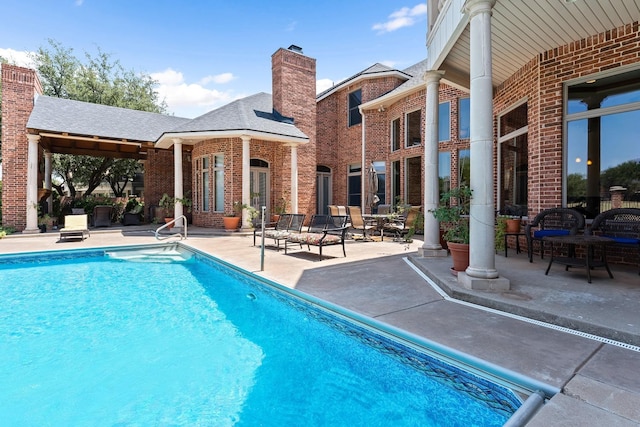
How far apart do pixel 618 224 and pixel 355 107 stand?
39.1 ft

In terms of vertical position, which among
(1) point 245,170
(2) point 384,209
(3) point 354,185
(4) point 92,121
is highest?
(4) point 92,121

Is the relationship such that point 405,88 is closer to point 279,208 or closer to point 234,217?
point 279,208

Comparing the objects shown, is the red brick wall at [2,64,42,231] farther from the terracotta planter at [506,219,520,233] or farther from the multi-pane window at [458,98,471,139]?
the terracotta planter at [506,219,520,233]

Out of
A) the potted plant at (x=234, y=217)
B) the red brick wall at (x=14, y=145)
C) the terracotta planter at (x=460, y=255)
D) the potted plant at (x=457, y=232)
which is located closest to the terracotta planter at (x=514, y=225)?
the potted plant at (x=457, y=232)

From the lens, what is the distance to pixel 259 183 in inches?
531

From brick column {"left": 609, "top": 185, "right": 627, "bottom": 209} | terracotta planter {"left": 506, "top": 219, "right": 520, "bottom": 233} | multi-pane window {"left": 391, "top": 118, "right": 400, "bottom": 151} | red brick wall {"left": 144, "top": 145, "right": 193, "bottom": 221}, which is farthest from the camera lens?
red brick wall {"left": 144, "top": 145, "right": 193, "bottom": 221}

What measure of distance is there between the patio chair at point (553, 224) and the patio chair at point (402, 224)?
3416 millimetres

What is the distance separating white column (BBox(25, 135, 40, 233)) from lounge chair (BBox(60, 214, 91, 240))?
8.18 feet

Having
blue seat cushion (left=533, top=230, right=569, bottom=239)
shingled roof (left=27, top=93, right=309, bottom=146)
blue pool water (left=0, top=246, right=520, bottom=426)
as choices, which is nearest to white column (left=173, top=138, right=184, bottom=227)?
shingled roof (left=27, top=93, right=309, bottom=146)

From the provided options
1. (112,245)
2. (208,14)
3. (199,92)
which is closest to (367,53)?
(208,14)

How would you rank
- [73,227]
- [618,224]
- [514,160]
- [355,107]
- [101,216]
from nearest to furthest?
[618,224]
[514,160]
[73,227]
[101,216]
[355,107]

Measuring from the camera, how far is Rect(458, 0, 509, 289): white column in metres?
4.16

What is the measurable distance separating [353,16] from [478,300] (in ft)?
34.4

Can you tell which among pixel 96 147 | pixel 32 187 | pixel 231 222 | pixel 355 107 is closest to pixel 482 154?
pixel 231 222
